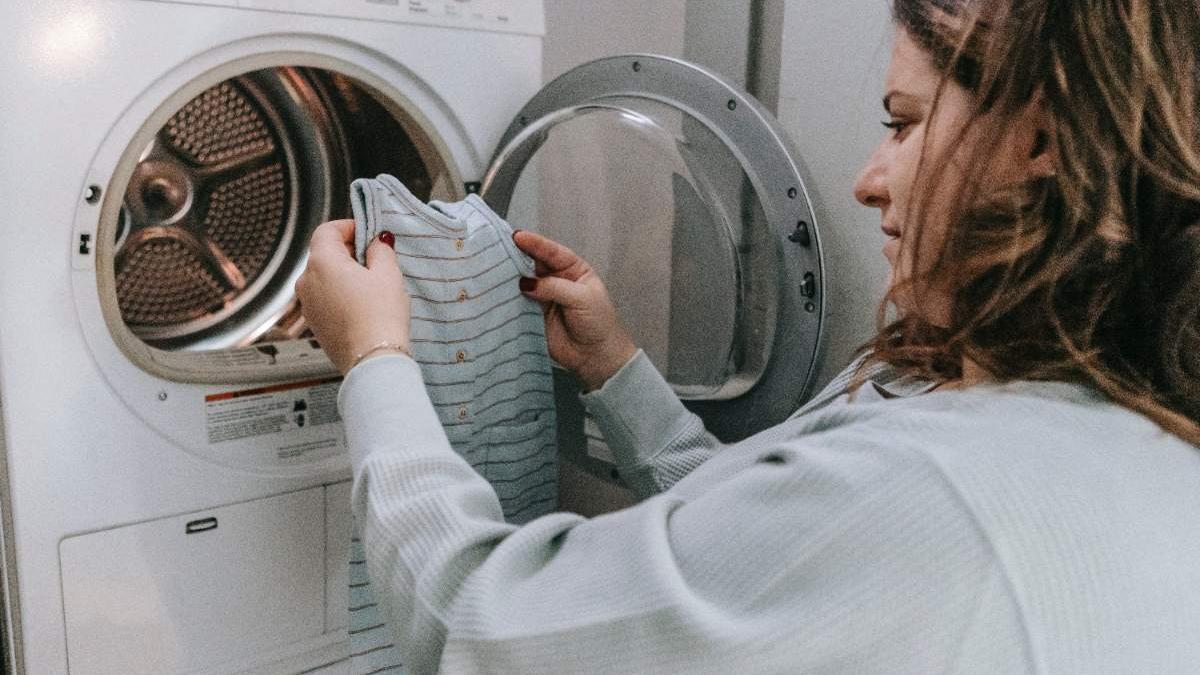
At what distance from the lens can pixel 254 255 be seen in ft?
4.33

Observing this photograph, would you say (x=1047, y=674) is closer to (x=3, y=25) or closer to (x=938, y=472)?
(x=938, y=472)

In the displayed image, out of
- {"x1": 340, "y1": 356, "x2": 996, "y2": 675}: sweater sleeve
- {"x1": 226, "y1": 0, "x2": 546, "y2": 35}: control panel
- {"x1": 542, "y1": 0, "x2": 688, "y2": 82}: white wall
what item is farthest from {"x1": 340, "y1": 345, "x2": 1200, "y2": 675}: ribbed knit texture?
{"x1": 542, "y1": 0, "x2": 688, "y2": 82}: white wall

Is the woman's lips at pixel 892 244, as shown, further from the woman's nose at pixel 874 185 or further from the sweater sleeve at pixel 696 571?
the sweater sleeve at pixel 696 571

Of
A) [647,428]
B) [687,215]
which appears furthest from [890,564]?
[687,215]

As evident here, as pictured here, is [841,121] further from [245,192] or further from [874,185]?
[245,192]

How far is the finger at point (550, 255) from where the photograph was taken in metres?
1.08

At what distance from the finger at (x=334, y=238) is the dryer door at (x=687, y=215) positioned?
30cm

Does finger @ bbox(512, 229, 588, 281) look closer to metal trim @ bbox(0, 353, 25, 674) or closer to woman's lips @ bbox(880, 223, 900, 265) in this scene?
woman's lips @ bbox(880, 223, 900, 265)

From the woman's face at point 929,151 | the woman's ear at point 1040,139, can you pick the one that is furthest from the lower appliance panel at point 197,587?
the woman's ear at point 1040,139

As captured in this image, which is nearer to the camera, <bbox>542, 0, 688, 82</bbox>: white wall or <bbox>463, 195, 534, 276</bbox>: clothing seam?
<bbox>463, 195, 534, 276</bbox>: clothing seam

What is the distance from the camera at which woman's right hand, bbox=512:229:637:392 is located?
1073 millimetres

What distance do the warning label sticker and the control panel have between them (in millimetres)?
435

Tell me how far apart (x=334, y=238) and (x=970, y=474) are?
0.65m

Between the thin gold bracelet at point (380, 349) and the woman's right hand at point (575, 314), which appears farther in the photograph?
the woman's right hand at point (575, 314)
